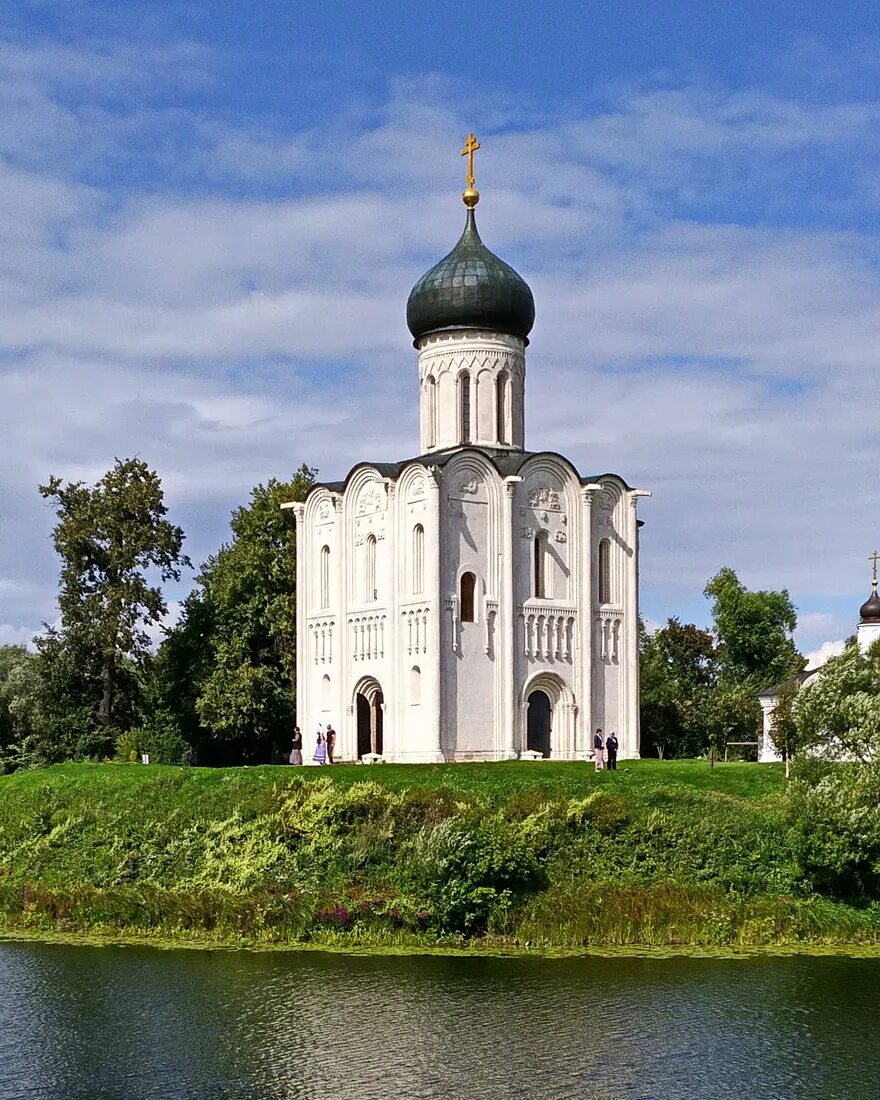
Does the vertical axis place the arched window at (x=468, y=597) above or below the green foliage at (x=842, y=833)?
above

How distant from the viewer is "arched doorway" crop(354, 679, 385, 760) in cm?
3675

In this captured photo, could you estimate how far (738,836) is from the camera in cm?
2497

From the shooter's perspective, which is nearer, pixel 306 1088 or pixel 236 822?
pixel 306 1088

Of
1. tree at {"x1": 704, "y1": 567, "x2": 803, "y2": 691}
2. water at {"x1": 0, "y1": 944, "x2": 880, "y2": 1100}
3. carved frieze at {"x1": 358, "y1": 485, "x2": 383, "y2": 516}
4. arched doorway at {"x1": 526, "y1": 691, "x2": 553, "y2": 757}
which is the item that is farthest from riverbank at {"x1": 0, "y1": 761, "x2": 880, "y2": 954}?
tree at {"x1": 704, "y1": 567, "x2": 803, "y2": 691}

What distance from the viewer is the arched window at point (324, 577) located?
38.2m

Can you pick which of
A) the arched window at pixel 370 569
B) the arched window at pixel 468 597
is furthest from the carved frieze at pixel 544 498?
the arched window at pixel 370 569

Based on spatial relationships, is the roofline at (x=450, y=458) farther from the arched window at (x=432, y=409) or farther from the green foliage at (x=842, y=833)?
the green foliage at (x=842, y=833)

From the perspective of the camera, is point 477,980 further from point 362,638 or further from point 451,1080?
point 362,638

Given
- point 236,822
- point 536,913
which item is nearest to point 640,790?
point 536,913

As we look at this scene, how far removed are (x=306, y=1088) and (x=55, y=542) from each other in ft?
94.8

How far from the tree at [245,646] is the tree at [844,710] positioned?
60.6 feet

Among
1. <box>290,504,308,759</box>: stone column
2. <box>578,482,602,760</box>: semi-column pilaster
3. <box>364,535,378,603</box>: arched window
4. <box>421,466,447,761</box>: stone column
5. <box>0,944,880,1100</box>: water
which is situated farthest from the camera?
<box>290,504,308,759</box>: stone column

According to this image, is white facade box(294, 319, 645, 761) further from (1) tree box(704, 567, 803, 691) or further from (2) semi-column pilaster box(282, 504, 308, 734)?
(1) tree box(704, 567, 803, 691)

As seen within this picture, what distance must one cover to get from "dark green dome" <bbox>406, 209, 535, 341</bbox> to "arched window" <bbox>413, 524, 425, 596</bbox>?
213 inches
